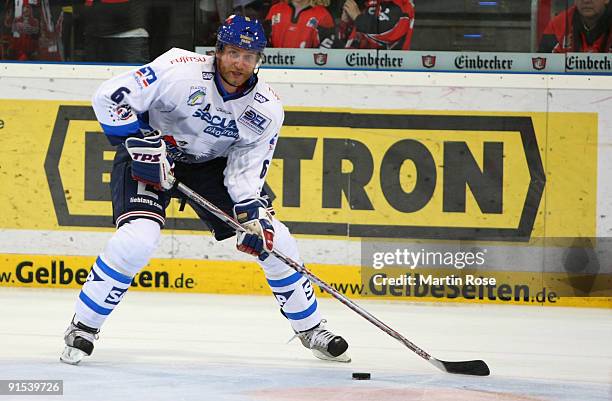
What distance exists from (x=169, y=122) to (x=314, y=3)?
241 centimetres

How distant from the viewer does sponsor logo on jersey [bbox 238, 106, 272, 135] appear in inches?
163

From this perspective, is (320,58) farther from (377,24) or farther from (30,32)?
(30,32)

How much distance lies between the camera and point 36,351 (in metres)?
4.25

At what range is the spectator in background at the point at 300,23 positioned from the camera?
20.8ft

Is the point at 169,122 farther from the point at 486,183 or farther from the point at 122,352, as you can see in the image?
the point at 486,183

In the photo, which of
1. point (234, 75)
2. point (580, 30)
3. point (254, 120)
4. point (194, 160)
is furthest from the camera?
point (580, 30)

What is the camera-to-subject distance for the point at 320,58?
20.5 feet

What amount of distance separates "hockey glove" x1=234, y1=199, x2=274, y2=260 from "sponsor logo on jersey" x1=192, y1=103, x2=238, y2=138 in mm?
244

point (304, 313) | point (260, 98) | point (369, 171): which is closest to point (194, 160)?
point (260, 98)

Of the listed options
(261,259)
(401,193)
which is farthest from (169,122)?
(401,193)

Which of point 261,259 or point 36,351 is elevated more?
point 261,259

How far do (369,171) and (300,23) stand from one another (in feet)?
2.98

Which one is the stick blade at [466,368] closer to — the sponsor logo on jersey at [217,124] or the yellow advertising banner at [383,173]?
the sponsor logo on jersey at [217,124]

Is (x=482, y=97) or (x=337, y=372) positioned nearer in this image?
(x=337, y=372)
